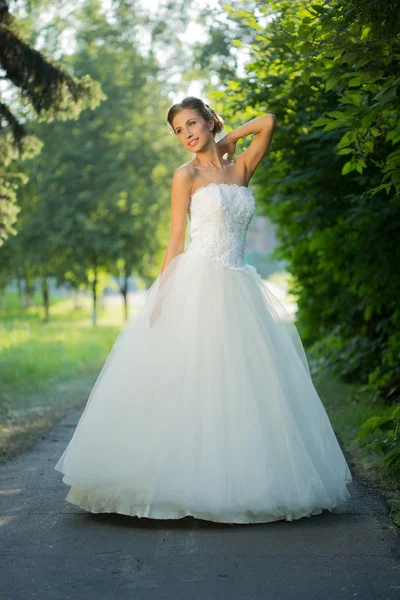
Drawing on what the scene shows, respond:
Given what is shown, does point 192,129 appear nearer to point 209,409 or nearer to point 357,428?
point 209,409

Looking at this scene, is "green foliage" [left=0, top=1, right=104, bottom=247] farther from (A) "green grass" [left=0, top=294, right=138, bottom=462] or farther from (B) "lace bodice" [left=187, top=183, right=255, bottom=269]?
(B) "lace bodice" [left=187, top=183, right=255, bottom=269]

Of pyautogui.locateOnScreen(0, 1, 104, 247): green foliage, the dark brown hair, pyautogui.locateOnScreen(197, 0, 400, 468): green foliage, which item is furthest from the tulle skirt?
pyautogui.locateOnScreen(0, 1, 104, 247): green foliage

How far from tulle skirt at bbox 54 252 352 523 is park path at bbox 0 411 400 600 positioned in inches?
6.7

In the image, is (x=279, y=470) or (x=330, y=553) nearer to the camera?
(x=330, y=553)

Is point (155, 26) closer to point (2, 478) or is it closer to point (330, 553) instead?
point (2, 478)

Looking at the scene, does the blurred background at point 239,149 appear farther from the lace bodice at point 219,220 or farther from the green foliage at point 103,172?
the lace bodice at point 219,220

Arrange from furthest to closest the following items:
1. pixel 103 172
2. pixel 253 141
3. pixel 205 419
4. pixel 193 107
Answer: pixel 103 172
pixel 253 141
pixel 193 107
pixel 205 419

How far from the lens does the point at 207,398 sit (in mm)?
5082

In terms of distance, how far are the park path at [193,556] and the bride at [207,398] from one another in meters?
0.18

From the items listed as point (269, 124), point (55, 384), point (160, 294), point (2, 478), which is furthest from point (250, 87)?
point (55, 384)

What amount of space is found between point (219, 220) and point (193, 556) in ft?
7.22

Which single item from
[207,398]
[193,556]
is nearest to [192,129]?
[207,398]

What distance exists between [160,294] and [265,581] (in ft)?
7.03

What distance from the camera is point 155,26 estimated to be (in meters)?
23.1
